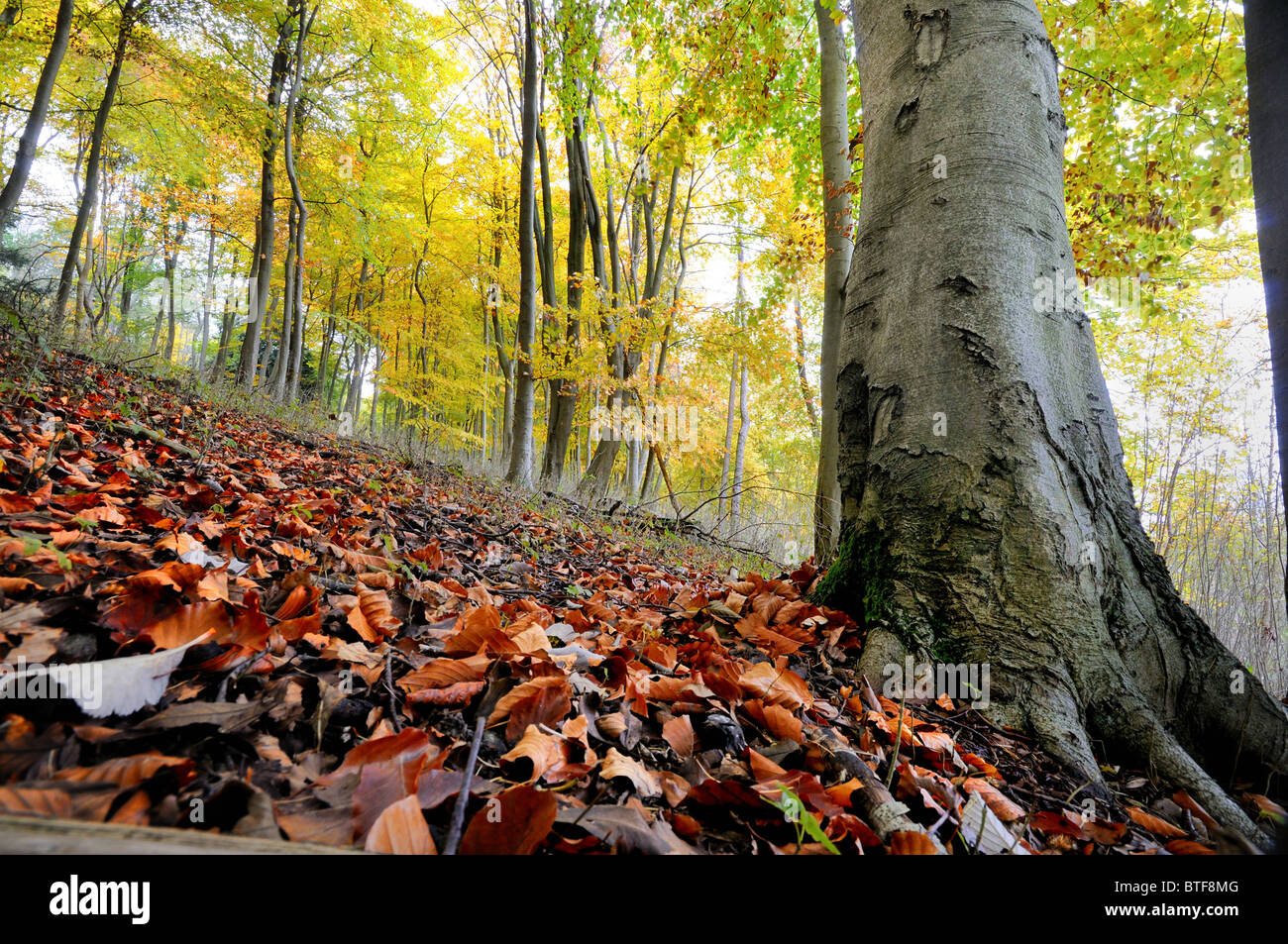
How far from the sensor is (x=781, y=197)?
37.6 feet

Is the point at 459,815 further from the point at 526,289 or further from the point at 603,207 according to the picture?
the point at 603,207

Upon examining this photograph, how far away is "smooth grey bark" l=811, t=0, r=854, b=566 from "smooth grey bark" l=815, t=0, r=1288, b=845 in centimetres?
199

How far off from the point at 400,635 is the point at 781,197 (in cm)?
1235

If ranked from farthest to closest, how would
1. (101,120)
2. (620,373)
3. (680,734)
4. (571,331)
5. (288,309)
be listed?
(288,309)
(620,373)
(571,331)
(101,120)
(680,734)

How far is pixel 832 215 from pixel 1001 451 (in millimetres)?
3268

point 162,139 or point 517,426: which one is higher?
point 162,139

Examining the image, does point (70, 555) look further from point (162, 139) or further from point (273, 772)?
point (162, 139)

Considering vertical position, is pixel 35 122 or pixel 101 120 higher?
pixel 101 120

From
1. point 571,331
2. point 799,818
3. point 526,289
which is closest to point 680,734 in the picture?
point 799,818

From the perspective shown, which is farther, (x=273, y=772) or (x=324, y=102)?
(x=324, y=102)

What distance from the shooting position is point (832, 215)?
14.3ft

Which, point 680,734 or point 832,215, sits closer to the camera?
point 680,734

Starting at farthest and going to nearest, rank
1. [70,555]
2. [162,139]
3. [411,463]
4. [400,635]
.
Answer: [162,139] < [411,463] < [400,635] < [70,555]
